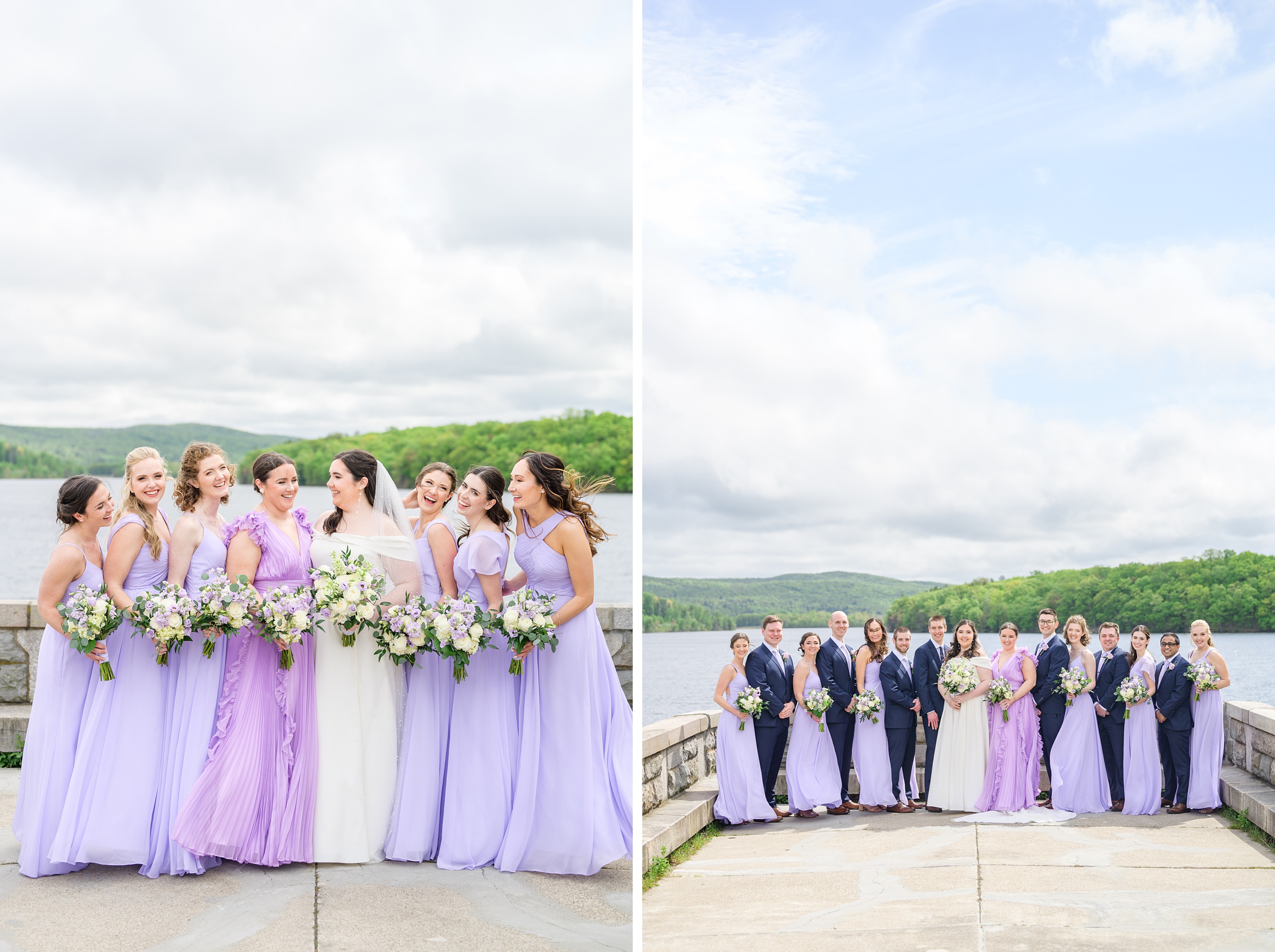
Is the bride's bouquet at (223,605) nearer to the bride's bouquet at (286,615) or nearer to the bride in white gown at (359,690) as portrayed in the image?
the bride's bouquet at (286,615)

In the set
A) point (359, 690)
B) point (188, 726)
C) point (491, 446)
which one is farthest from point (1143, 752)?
point (491, 446)

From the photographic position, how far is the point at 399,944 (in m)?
4.21

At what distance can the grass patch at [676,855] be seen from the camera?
23.8 feet

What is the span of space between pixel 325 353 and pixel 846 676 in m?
57.0

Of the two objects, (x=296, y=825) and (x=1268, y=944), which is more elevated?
(x=296, y=825)

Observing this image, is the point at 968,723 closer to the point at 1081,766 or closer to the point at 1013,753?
the point at 1013,753

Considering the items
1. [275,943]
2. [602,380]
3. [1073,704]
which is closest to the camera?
[275,943]

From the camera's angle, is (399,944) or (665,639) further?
(665,639)

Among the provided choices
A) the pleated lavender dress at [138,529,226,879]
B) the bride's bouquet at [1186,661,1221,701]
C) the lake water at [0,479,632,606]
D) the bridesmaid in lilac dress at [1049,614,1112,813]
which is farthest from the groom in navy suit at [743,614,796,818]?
the lake water at [0,479,632,606]

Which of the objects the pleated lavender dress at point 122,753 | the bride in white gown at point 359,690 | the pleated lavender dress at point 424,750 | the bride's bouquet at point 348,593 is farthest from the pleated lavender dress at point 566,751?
the pleated lavender dress at point 122,753

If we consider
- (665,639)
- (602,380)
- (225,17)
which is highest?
(225,17)

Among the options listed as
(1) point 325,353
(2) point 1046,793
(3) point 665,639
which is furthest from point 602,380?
(2) point 1046,793

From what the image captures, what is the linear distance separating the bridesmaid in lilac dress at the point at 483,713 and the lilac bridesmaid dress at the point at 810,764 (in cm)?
502

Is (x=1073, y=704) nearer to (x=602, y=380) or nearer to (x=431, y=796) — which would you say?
(x=431, y=796)
